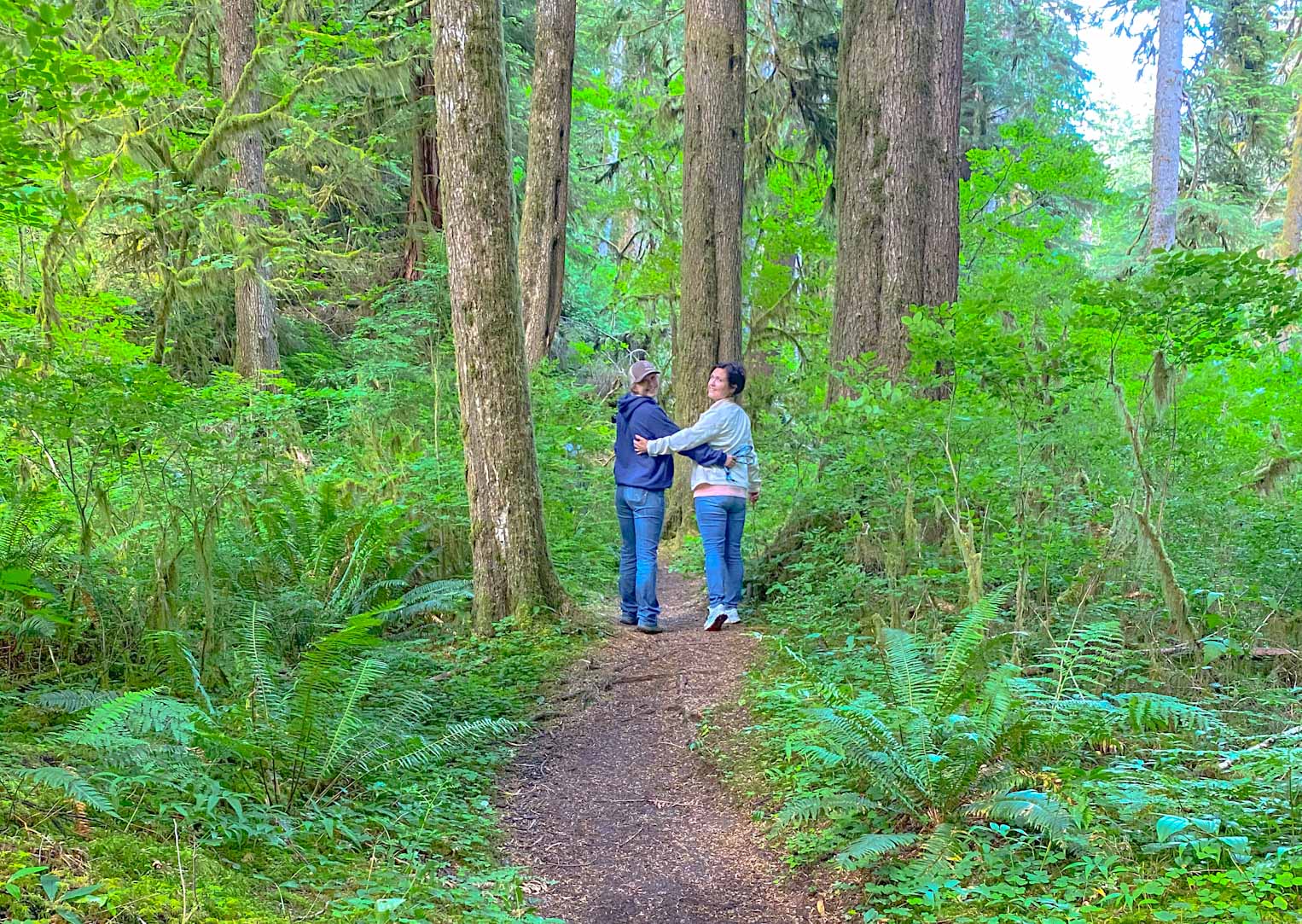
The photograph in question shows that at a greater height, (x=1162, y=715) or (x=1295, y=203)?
(x=1295, y=203)

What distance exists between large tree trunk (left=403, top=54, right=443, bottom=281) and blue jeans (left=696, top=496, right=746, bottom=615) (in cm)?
991

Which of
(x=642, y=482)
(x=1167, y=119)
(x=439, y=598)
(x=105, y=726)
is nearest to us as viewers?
(x=105, y=726)

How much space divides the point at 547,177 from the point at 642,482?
6598 mm

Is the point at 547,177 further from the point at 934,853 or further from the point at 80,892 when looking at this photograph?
the point at 80,892

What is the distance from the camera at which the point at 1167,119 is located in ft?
57.3

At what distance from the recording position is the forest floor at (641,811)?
3098 millimetres

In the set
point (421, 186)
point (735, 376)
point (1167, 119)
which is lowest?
point (735, 376)

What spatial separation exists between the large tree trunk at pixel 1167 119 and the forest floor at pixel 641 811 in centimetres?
1640

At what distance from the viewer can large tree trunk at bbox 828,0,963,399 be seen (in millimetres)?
7109

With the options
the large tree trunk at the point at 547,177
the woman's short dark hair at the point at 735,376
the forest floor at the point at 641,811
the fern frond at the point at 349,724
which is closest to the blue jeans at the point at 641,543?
the forest floor at the point at 641,811

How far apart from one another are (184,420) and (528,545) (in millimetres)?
2474

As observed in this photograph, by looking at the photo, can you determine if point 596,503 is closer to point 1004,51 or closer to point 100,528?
point 100,528

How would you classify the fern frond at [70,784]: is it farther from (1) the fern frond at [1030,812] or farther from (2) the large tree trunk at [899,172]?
(2) the large tree trunk at [899,172]

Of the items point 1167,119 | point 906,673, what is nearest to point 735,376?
point 906,673
